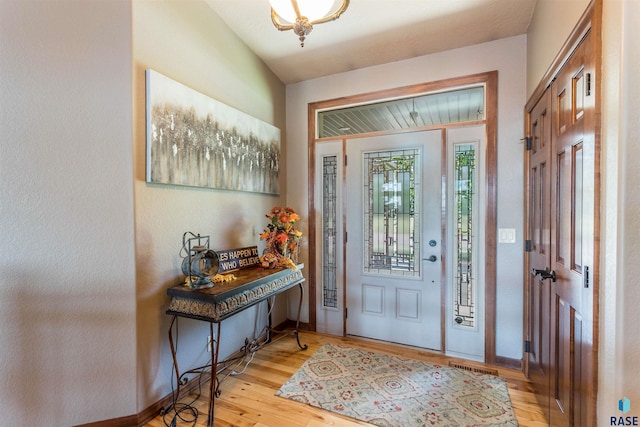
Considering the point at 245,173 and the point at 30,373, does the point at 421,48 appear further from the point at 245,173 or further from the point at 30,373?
the point at 30,373

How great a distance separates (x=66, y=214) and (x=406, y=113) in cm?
286

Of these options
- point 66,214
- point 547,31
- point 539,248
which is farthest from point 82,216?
point 547,31

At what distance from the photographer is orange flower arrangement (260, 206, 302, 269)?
2580 millimetres

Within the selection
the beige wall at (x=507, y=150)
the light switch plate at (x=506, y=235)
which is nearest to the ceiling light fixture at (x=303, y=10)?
the beige wall at (x=507, y=150)

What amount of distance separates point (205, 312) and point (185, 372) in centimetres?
68

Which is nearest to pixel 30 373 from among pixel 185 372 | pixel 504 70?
pixel 185 372

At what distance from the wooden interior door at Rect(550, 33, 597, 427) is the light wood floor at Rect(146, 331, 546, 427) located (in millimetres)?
480

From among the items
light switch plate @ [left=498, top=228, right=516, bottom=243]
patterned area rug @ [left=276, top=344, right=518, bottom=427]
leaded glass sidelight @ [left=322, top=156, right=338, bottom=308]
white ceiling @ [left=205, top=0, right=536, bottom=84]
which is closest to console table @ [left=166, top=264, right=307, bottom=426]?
patterned area rug @ [left=276, top=344, right=518, bottom=427]

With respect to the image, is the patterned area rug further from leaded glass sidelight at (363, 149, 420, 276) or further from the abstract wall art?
the abstract wall art

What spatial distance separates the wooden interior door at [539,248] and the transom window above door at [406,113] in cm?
55

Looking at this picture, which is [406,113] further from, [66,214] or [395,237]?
[66,214]

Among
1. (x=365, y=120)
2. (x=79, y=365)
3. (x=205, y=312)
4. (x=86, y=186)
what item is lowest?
(x=79, y=365)

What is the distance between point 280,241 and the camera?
262 cm

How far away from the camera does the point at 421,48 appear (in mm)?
2674
